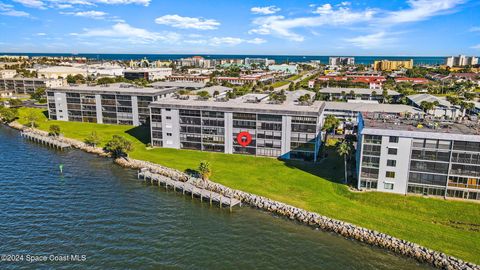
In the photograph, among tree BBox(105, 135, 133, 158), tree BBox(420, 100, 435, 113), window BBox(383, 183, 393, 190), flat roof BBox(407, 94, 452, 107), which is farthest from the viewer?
flat roof BBox(407, 94, 452, 107)

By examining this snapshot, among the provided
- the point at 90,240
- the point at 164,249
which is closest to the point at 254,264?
the point at 164,249

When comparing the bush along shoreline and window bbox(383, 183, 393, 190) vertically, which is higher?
window bbox(383, 183, 393, 190)

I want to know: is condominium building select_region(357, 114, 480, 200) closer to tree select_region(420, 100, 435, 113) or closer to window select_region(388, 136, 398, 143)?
window select_region(388, 136, 398, 143)

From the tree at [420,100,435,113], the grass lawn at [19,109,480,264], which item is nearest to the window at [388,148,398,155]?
the grass lawn at [19,109,480,264]

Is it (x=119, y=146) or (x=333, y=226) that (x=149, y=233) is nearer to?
(x=333, y=226)

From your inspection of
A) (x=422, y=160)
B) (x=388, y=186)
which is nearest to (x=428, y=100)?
(x=422, y=160)

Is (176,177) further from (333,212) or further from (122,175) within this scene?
(333,212)
